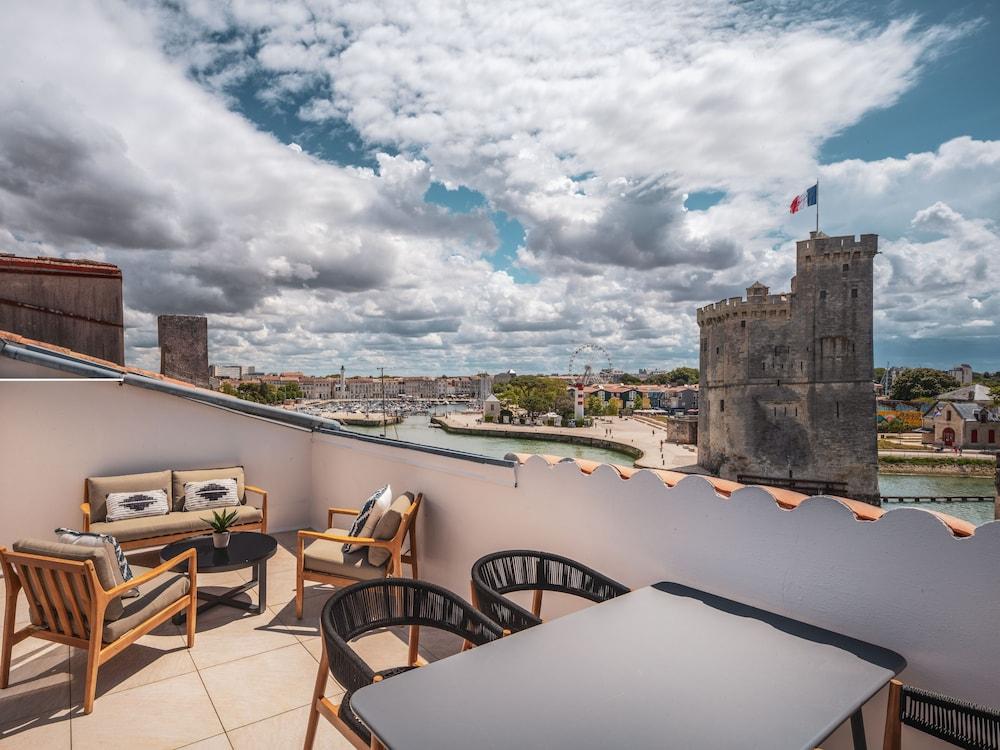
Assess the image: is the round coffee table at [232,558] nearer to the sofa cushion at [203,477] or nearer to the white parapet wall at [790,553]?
the sofa cushion at [203,477]

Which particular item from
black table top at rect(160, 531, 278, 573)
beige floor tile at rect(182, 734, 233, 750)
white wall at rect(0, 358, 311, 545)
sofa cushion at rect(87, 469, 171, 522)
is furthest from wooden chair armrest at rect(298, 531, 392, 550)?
white wall at rect(0, 358, 311, 545)

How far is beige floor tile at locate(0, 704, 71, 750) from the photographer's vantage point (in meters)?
2.09

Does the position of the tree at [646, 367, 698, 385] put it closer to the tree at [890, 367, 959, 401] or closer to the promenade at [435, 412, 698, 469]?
the promenade at [435, 412, 698, 469]

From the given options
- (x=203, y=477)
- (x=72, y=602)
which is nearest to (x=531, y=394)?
(x=203, y=477)

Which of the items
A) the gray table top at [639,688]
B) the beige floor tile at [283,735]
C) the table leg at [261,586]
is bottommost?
the beige floor tile at [283,735]

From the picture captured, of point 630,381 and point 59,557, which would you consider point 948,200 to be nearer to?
point 59,557

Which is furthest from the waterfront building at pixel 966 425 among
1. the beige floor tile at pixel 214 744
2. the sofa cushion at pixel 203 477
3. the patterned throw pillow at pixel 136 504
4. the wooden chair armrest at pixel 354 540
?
the patterned throw pillow at pixel 136 504

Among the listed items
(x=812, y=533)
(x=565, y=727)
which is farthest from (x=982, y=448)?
(x=565, y=727)

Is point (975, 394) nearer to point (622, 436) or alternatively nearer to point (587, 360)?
point (622, 436)

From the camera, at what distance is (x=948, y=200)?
2644 cm

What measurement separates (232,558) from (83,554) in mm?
998

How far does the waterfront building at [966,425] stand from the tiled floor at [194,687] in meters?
16.5

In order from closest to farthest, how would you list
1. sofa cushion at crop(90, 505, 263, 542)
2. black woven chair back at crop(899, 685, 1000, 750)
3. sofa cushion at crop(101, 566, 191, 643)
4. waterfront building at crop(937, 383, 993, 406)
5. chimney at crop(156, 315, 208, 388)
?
black woven chair back at crop(899, 685, 1000, 750), sofa cushion at crop(101, 566, 191, 643), sofa cushion at crop(90, 505, 263, 542), chimney at crop(156, 315, 208, 388), waterfront building at crop(937, 383, 993, 406)

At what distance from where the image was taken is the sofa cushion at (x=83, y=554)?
233 cm
